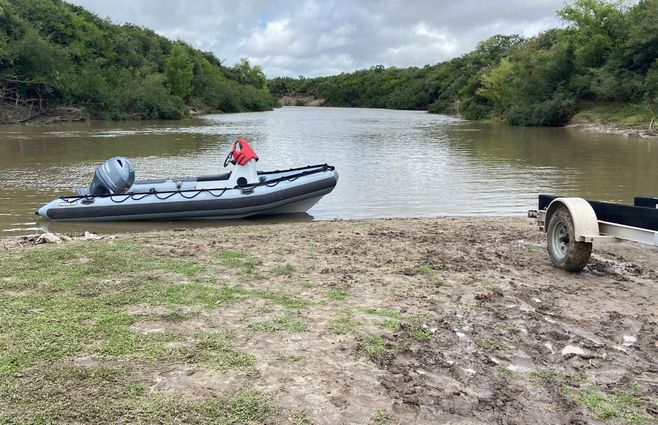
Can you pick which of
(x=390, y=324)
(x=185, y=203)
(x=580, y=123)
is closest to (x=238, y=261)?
(x=390, y=324)

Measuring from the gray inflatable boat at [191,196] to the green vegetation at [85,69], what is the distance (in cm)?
3697

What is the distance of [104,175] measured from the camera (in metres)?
11.2

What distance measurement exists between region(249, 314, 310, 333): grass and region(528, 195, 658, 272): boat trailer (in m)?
3.15

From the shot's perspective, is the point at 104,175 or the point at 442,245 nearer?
the point at 442,245

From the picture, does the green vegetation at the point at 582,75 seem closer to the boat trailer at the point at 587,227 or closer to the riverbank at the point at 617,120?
the riverbank at the point at 617,120

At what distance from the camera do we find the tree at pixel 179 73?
227 ft

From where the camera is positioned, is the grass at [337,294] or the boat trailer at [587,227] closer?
the grass at [337,294]

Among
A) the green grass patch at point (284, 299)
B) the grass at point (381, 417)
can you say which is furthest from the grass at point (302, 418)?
the green grass patch at point (284, 299)

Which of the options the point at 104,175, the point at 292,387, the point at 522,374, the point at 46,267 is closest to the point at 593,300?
the point at 522,374

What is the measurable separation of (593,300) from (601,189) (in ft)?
34.6

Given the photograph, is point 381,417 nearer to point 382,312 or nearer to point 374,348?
point 374,348

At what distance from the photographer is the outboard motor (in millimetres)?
11172

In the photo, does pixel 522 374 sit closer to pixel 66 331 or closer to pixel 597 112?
pixel 66 331

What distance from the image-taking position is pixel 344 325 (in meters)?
4.19
